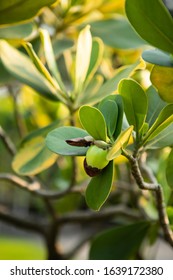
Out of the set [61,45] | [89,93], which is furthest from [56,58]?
[89,93]

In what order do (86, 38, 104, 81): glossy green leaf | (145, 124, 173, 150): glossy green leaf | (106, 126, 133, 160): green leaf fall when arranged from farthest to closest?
1. (86, 38, 104, 81): glossy green leaf
2. (145, 124, 173, 150): glossy green leaf
3. (106, 126, 133, 160): green leaf

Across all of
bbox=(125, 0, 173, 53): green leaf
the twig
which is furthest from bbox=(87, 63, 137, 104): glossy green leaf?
the twig

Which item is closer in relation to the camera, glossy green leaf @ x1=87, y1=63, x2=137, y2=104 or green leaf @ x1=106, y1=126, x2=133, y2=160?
green leaf @ x1=106, y1=126, x2=133, y2=160

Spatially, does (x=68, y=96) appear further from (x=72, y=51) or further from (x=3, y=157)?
(x=3, y=157)

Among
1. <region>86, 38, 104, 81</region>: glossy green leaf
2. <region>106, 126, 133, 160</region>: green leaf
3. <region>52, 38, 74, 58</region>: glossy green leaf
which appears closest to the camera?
<region>106, 126, 133, 160</region>: green leaf

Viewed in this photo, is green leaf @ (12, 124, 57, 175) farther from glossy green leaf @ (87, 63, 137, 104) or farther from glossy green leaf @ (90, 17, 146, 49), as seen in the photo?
glossy green leaf @ (90, 17, 146, 49)
